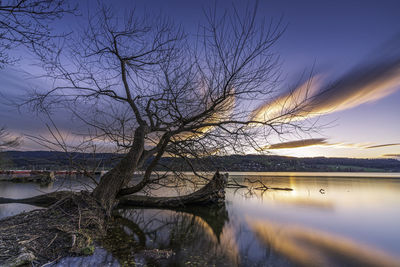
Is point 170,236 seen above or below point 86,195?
below

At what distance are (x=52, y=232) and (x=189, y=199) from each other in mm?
8614

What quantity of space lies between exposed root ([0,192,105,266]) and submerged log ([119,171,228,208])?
6.06 m

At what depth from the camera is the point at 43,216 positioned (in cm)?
554

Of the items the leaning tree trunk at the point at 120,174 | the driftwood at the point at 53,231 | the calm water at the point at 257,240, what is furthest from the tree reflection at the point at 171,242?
the leaning tree trunk at the point at 120,174

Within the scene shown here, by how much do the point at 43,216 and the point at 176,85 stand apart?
4.92m

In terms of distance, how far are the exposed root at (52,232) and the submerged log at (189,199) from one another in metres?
6.06

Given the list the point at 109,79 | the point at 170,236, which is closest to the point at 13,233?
the point at 170,236

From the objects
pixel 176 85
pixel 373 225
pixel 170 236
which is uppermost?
pixel 176 85

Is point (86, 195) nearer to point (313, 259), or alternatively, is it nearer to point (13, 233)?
point (13, 233)

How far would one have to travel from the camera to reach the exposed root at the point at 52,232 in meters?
3.59

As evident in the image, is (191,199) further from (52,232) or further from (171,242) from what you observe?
(52,232)

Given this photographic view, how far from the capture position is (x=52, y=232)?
4.56 m

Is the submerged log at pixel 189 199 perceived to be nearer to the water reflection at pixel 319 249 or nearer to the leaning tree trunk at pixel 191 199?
the leaning tree trunk at pixel 191 199

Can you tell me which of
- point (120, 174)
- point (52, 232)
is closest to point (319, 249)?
point (120, 174)
